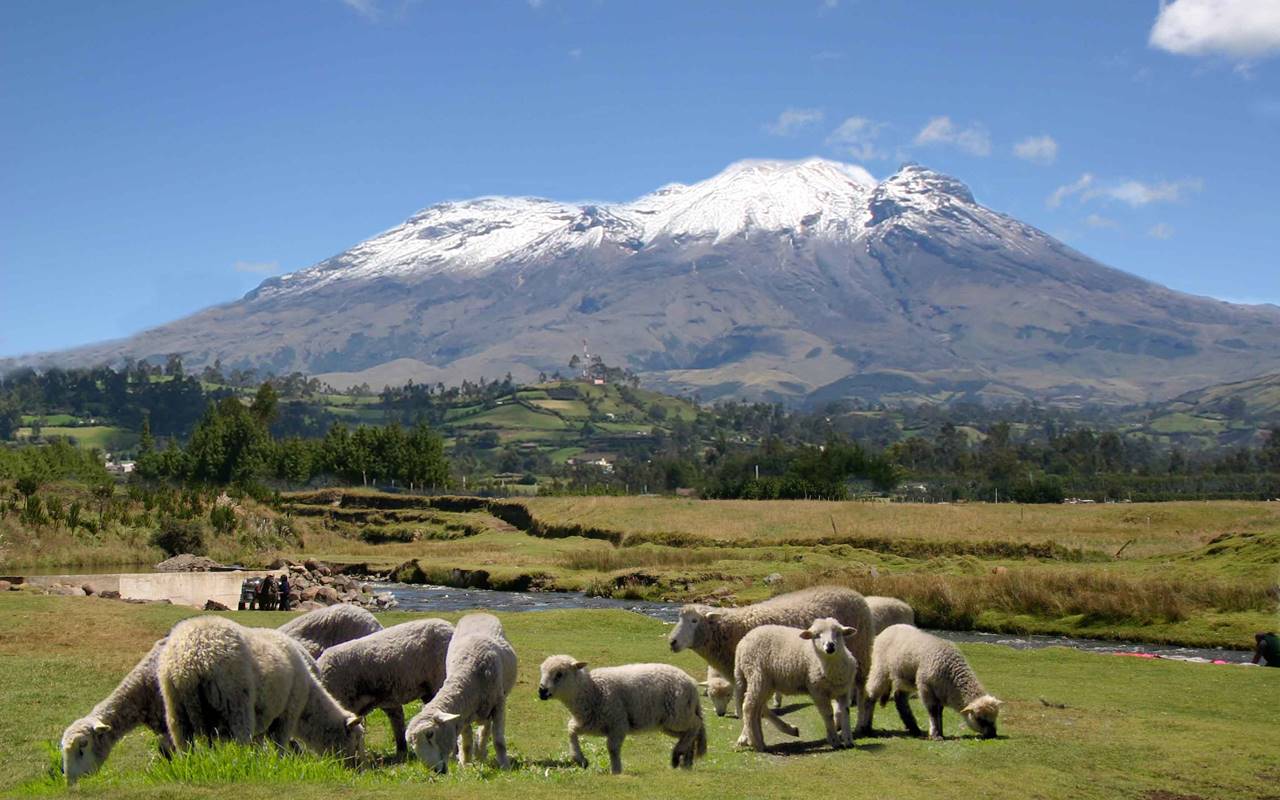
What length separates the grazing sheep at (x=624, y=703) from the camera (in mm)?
14234

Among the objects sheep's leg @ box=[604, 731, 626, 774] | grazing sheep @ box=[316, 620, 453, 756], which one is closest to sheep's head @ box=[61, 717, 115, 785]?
grazing sheep @ box=[316, 620, 453, 756]

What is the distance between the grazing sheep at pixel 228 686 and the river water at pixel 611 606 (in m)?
21.9

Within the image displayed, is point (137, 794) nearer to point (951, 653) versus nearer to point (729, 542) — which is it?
point (951, 653)

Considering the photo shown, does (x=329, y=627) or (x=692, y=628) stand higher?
(x=329, y=627)

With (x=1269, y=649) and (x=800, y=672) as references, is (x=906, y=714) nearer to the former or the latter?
(x=800, y=672)

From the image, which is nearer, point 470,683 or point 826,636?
point 470,683

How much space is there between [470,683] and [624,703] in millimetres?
1992

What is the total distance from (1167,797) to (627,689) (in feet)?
21.3

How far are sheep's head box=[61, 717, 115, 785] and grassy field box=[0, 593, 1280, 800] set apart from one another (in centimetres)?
30

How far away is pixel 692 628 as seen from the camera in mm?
17094

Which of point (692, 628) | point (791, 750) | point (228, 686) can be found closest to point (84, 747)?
point (228, 686)

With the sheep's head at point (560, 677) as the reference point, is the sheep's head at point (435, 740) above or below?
below

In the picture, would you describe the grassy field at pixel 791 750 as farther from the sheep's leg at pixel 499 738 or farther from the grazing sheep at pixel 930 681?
the grazing sheep at pixel 930 681

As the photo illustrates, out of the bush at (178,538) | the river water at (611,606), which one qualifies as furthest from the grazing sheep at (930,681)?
the bush at (178,538)
